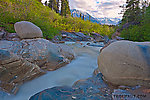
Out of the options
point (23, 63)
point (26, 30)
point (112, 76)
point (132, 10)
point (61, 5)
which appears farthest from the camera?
point (61, 5)

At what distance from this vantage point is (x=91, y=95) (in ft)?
4.88

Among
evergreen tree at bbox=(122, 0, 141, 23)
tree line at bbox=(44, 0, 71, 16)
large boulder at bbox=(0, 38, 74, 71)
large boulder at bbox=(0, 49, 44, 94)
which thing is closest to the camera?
→ large boulder at bbox=(0, 49, 44, 94)

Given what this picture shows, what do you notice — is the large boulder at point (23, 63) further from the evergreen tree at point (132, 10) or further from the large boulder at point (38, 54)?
the evergreen tree at point (132, 10)

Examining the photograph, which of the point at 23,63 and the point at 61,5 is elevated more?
the point at 61,5

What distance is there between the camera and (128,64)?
1511 mm

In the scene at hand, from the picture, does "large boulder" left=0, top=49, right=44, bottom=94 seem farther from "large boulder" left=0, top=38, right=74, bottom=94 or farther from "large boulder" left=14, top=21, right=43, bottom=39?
"large boulder" left=14, top=21, right=43, bottom=39

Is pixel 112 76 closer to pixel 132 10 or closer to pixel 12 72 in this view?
pixel 12 72

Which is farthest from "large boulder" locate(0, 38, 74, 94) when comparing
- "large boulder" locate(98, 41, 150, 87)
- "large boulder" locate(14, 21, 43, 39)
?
"large boulder" locate(98, 41, 150, 87)

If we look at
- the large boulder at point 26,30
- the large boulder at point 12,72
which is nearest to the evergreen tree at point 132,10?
the large boulder at point 26,30

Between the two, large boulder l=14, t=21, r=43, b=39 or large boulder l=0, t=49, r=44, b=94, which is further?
large boulder l=14, t=21, r=43, b=39

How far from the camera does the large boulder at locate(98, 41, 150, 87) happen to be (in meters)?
1.45

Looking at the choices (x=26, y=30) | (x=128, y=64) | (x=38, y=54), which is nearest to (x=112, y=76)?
(x=128, y=64)

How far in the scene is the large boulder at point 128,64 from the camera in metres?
1.45

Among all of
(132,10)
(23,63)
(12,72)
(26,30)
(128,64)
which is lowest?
(12,72)
